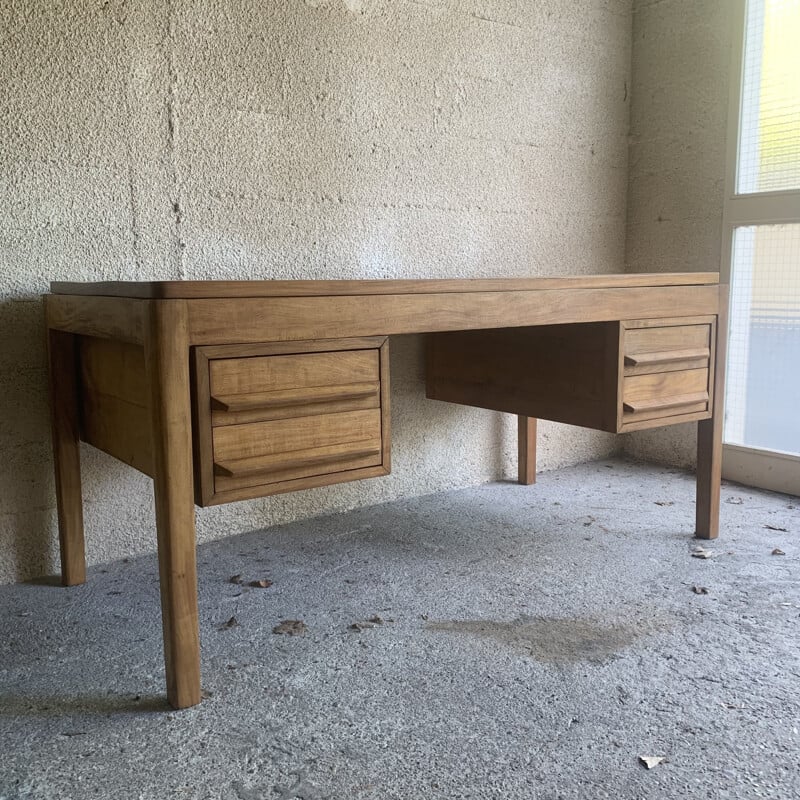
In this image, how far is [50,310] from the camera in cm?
180

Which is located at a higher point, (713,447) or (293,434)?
(293,434)

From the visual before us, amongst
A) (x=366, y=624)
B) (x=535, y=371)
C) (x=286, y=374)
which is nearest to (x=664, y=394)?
(x=535, y=371)

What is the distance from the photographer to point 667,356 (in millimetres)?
2055

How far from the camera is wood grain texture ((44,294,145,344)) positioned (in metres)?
1.37

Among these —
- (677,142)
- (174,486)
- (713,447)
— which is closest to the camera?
(174,486)

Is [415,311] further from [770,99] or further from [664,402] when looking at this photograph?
[770,99]

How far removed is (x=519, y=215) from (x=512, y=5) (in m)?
0.68

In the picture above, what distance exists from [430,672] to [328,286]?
28.5 inches

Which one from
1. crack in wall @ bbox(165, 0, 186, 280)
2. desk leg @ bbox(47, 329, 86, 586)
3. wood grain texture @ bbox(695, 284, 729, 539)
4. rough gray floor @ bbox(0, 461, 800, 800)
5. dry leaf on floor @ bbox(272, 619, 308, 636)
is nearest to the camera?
rough gray floor @ bbox(0, 461, 800, 800)

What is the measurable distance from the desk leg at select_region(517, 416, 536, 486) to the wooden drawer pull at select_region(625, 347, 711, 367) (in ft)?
2.33

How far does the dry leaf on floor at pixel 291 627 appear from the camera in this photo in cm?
163

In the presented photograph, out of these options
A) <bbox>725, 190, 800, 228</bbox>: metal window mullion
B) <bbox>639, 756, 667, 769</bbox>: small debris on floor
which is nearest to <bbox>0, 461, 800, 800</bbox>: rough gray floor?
<bbox>639, 756, 667, 769</bbox>: small debris on floor

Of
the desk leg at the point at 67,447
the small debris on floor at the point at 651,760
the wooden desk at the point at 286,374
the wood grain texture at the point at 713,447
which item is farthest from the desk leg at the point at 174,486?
the wood grain texture at the point at 713,447

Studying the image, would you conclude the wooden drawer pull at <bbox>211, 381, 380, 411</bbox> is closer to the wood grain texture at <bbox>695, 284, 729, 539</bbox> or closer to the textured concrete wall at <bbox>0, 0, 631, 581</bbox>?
the textured concrete wall at <bbox>0, 0, 631, 581</bbox>
